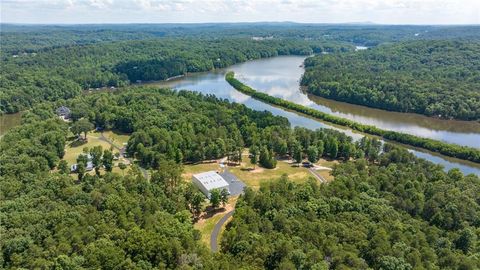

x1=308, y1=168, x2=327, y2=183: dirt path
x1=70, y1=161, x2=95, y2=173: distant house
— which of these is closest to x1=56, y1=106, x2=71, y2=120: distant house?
x1=70, y1=161, x2=95, y2=173: distant house

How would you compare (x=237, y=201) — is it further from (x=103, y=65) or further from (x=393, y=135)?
(x=103, y=65)

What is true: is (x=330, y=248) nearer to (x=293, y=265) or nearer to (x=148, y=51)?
(x=293, y=265)

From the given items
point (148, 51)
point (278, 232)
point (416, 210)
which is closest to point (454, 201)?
point (416, 210)

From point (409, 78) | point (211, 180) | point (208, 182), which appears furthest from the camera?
point (409, 78)

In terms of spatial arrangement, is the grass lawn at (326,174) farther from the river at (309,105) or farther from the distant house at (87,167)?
the distant house at (87,167)

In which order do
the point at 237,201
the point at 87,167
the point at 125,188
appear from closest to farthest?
the point at 237,201 → the point at 125,188 → the point at 87,167

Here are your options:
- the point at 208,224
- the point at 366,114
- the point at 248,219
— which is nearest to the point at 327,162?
the point at 208,224

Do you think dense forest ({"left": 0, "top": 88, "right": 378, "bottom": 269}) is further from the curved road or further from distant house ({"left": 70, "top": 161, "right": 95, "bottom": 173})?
the curved road
